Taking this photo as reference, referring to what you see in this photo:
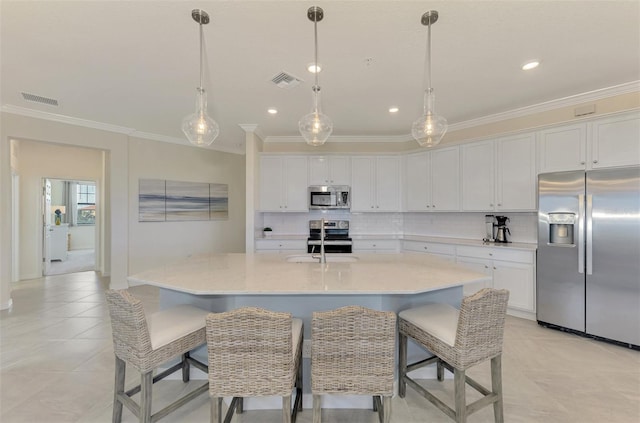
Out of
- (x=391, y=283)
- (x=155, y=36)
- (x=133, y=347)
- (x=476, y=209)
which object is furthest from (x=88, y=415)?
(x=476, y=209)

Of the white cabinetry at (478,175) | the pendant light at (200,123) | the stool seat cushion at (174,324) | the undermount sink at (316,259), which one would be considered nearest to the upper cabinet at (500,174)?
the white cabinetry at (478,175)

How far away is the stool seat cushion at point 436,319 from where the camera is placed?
169 centimetres

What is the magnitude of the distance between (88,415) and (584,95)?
563 centimetres

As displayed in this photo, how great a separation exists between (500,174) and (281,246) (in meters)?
3.42

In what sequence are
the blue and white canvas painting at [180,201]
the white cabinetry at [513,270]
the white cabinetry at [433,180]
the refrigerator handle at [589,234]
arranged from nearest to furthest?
the refrigerator handle at [589,234], the white cabinetry at [513,270], the white cabinetry at [433,180], the blue and white canvas painting at [180,201]

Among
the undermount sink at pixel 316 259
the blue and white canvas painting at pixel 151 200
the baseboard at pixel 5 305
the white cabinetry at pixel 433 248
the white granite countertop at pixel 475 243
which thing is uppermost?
the blue and white canvas painting at pixel 151 200

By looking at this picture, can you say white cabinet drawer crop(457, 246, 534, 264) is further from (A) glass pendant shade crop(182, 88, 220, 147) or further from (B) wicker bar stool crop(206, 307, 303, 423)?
(A) glass pendant shade crop(182, 88, 220, 147)

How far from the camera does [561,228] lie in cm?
318

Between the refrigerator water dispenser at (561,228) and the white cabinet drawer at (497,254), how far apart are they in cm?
30

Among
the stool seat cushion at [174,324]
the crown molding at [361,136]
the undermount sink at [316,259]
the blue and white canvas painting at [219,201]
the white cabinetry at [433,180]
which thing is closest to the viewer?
the stool seat cushion at [174,324]

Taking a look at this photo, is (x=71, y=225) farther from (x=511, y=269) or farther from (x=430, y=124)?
(x=511, y=269)

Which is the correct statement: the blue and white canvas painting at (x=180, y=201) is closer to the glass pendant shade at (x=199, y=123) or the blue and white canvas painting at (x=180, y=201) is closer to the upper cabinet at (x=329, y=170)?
the upper cabinet at (x=329, y=170)

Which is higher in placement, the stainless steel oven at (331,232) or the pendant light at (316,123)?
the pendant light at (316,123)

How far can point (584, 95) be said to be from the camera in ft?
10.8
